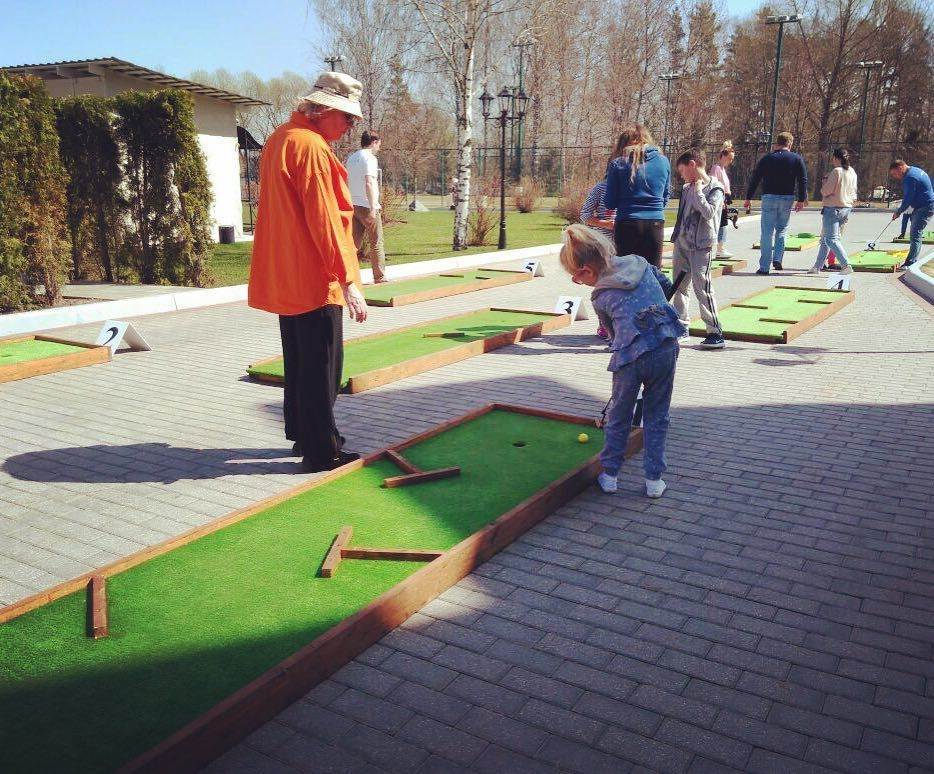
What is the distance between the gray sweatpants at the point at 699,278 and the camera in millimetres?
7488

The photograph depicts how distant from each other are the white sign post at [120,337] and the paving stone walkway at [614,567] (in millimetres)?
744

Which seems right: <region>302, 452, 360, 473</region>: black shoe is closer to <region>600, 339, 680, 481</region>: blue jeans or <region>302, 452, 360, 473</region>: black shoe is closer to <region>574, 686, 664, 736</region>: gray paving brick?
<region>600, 339, 680, 481</region>: blue jeans

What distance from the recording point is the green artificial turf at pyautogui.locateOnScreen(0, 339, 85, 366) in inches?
294

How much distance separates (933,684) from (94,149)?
12.5 meters

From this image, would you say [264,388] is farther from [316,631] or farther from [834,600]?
[834,600]

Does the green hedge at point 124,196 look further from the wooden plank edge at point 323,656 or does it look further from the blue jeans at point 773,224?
the blue jeans at point 773,224

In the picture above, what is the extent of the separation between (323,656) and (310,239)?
2390 mm

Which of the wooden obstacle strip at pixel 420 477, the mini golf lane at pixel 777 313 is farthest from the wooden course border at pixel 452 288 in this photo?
the wooden obstacle strip at pixel 420 477

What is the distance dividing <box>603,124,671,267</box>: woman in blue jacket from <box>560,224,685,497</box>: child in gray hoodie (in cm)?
291

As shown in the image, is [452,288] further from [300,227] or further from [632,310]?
[632,310]

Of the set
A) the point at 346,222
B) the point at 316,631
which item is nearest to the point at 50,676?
the point at 316,631

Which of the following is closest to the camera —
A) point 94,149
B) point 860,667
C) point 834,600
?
point 860,667

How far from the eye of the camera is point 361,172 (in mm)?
10445

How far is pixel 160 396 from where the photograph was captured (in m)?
6.59
